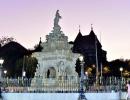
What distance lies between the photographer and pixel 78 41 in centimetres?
14288

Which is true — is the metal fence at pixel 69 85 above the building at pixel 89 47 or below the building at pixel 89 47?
below

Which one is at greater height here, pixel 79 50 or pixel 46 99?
pixel 79 50

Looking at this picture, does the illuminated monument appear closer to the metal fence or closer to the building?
the metal fence

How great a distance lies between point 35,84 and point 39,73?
3997 mm

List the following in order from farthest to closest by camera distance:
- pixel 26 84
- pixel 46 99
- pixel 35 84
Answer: pixel 35 84
pixel 26 84
pixel 46 99

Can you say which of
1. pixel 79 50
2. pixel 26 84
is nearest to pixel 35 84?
pixel 26 84

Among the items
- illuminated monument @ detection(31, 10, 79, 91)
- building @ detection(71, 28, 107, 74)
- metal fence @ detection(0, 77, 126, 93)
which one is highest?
building @ detection(71, 28, 107, 74)

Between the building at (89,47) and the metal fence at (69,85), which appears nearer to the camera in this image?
the metal fence at (69,85)

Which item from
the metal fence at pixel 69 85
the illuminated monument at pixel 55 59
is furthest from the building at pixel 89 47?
the metal fence at pixel 69 85

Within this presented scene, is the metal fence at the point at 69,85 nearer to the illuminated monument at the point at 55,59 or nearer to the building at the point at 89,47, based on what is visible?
the illuminated monument at the point at 55,59

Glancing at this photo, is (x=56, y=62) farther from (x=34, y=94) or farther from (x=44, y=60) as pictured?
(x=34, y=94)

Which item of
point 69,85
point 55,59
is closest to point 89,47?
point 55,59

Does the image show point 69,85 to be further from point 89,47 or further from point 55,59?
point 89,47

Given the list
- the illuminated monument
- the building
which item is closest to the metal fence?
the illuminated monument
